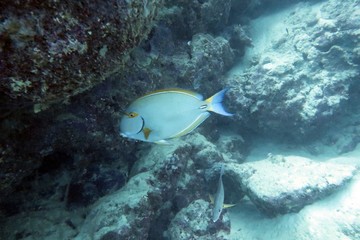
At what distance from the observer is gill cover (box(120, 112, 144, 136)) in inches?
85.4

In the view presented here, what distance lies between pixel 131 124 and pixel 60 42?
0.77 m

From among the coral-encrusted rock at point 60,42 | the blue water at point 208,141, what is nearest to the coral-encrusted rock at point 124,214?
the blue water at point 208,141

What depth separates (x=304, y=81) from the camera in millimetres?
Result: 6273

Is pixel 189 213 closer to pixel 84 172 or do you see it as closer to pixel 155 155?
pixel 155 155

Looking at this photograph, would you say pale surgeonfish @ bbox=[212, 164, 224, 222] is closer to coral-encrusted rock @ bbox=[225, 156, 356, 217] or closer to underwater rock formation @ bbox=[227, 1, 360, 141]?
coral-encrusted rock @ bbox=[225, 156, 356, 217]

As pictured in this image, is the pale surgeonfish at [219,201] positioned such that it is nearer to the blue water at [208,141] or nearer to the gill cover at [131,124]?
the blue water at [208,141]

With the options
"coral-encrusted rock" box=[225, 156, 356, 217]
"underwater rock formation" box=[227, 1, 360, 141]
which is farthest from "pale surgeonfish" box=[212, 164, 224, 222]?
"underwater rock formation" box=[227, 1, 360, 141]

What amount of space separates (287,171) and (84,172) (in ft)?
12.3

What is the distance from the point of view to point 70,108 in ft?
10.9

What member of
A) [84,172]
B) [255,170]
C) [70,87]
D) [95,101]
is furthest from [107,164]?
[255,170]

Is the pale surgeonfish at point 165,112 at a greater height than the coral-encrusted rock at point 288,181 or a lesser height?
greater

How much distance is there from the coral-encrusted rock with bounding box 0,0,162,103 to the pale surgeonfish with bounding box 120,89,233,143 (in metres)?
0.47

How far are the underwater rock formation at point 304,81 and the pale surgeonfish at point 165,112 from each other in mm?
4161

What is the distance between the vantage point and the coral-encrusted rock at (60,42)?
1789mm
